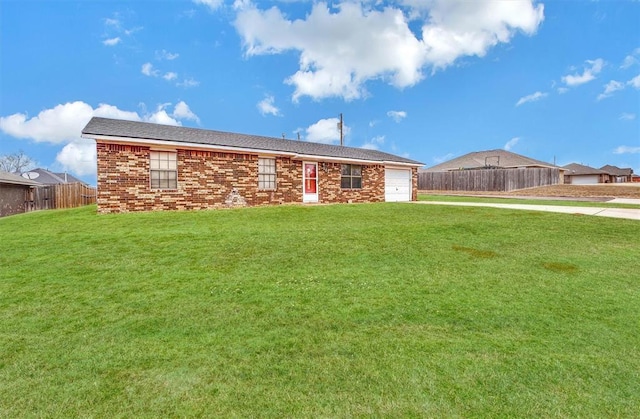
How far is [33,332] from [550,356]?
579 cm

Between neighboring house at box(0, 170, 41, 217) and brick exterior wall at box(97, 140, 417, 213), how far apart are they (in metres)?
13.4

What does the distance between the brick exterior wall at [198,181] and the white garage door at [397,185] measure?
4.16 metres

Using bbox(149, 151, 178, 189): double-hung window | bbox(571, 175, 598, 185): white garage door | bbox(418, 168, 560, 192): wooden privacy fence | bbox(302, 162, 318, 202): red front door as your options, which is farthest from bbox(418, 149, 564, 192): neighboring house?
bbox(149, 151, 178, 189): double-hung window

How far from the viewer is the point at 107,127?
12727 mm

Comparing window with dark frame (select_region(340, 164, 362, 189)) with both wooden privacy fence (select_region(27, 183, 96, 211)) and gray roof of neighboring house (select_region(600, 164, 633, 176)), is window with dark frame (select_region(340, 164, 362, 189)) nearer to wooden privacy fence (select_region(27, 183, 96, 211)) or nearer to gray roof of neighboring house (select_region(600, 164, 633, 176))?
wooden privacy fence (select_region(27, 183, 96, 211))

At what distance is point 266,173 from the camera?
15.8 m

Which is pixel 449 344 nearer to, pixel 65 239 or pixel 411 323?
pixel 411 323

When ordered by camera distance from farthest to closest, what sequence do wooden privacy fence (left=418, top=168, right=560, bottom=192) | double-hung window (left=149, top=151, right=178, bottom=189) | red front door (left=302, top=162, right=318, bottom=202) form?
wooden privacy fence (left=418, top=168, right=560, bottom=192), red front door (left=302, top=162, right=318, bottom=202), double-hung window (left=149, top=151, right=178, bottom=189)

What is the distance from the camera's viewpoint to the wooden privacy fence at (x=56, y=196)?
21416mm

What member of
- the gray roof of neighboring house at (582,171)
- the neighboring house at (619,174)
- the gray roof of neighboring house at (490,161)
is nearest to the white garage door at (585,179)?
the gray roof of neighboring house at (582,171)

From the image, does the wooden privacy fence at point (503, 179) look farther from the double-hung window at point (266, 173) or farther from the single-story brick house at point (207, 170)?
the double-hung window at point (266, 173)

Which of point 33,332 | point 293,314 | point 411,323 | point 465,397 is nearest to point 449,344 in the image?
point 411,323

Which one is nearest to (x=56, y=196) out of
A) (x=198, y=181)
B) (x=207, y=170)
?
(x=198, y=181)

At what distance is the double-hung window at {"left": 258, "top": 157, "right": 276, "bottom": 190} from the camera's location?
15531mm
